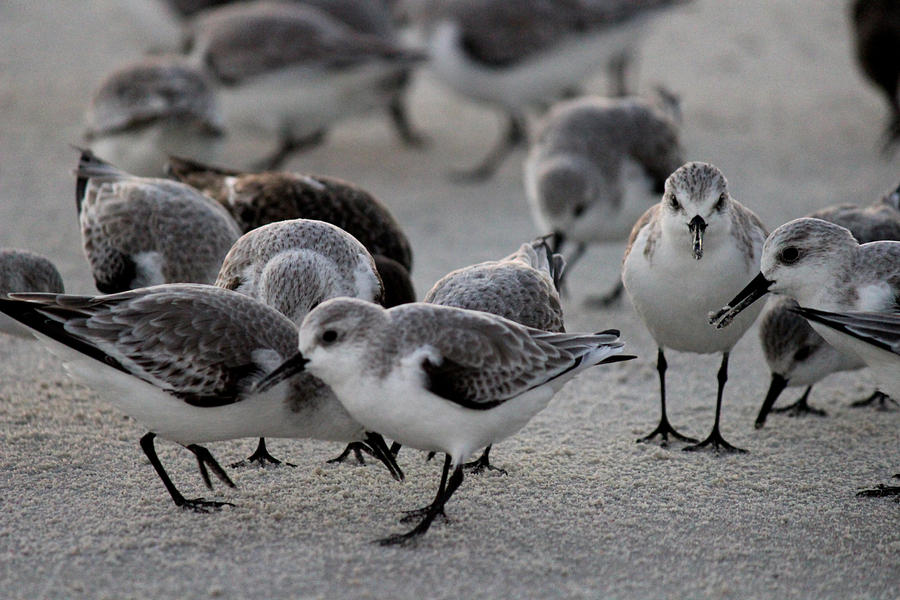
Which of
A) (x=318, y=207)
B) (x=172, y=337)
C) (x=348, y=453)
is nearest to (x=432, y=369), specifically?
(x=172, y=337)

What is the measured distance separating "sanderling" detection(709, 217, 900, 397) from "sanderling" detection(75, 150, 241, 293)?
2.54m

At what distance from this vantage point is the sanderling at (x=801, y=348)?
16.5 ft

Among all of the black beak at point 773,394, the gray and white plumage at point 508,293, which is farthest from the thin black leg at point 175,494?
the black beak at point 773,394

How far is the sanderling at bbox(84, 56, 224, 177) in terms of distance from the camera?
25.4 feet

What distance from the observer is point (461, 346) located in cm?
388

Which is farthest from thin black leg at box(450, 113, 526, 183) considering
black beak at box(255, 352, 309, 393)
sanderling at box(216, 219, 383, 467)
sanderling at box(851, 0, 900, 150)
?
black beak at box(255, 352, 309, 393)

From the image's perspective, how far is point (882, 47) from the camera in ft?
30.8

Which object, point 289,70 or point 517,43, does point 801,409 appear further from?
point 289,70

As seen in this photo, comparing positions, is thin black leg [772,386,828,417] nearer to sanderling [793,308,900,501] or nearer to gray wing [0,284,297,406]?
sanderling [793,308,900,501]

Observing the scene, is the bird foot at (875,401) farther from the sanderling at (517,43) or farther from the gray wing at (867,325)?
the sanderling at (517,43)

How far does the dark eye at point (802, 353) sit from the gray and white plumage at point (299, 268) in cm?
190

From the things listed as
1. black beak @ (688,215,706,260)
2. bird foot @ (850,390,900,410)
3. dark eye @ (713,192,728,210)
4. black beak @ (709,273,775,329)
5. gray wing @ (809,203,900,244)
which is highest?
dark eye @ (713,192,728,210)

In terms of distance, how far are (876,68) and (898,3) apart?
57 centimetres

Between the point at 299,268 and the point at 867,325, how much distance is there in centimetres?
225
